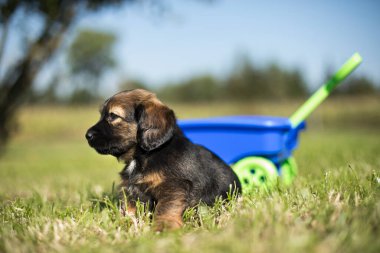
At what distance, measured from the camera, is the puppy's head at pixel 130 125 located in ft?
9.81

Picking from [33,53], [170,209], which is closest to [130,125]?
[170,209]

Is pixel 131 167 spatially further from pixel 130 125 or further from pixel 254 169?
pixel 254 169

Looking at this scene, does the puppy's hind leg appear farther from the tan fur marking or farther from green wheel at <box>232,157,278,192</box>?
green wheel at <box>232,157,278,192</box>

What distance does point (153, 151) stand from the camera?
3039mm

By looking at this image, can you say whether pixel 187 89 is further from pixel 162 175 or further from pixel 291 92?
pixel 162 175

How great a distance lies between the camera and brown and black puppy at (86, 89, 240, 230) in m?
2.81

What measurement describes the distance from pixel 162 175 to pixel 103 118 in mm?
902

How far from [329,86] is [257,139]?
1170 mm

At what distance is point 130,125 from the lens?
3182 millimetres

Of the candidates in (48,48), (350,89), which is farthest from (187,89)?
(48,48)

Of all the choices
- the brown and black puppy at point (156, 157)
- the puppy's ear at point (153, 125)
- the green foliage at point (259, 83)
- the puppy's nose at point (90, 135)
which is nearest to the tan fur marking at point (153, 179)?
the brown and black puppy at point (156, 157)

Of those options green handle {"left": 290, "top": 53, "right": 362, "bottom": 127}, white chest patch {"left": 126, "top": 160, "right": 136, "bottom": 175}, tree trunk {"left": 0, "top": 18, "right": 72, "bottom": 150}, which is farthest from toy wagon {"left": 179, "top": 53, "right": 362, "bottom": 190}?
tree trunk {"left": 0, "top": 18, "right": 72, "bottom": 150}

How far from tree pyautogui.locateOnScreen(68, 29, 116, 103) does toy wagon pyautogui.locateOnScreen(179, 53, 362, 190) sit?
5574 cm

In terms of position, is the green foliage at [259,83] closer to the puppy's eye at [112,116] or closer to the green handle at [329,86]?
the green handle at [329,86]
